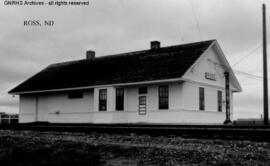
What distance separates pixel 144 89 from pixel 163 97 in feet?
5.59

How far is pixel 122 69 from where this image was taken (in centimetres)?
2791

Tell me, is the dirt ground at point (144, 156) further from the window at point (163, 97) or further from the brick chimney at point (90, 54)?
the brick chimney at point (90, 54)

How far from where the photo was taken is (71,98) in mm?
30203

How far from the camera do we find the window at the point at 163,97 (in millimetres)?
24422

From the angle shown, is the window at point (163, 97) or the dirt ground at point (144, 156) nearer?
the dirt ground at point (144, 156)

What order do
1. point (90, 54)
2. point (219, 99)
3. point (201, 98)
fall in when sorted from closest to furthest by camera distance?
point (201, 98), point (219, 99), point (90, 54)

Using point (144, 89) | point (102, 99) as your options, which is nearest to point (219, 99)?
point (144, 89)

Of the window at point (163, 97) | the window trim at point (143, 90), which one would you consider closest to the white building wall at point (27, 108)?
the window trim at point (143, 90)

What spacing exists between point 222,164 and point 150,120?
18.8m

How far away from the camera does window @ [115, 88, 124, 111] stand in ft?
86.8

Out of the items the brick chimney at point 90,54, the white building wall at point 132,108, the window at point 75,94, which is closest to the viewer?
the white building wall at point 132,108

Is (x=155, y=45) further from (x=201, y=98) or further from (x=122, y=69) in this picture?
(x=201, y=98)

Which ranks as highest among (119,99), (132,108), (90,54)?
(90,54)

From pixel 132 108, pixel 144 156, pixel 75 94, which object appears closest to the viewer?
pixel 144 156
